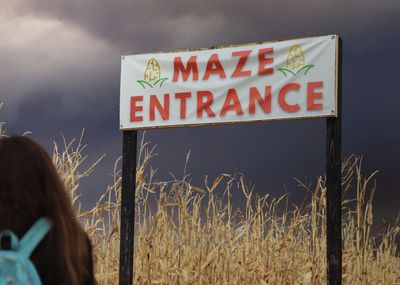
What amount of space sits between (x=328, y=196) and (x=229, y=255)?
1.23m

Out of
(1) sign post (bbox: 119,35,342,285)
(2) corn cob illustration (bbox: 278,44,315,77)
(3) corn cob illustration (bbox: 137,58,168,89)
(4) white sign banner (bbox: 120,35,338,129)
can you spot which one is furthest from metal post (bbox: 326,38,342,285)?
(3) corn cob illustration (bbox: 137,58,168,89)

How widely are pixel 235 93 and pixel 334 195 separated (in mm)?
1411

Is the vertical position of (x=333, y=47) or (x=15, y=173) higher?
(x=333, y=47)

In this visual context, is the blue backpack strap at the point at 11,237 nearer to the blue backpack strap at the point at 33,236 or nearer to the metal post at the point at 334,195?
the blue backpack strap at the point at 33,236

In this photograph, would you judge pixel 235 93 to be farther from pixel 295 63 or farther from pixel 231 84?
pixel 295 63

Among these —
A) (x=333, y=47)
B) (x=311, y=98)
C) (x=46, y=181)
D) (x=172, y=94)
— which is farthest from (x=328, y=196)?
(x=46, y=181)

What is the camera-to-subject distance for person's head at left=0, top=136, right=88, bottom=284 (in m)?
2.39

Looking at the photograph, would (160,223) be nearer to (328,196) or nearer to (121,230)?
(121,230)

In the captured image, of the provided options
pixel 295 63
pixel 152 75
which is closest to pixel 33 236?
pixel 295 63

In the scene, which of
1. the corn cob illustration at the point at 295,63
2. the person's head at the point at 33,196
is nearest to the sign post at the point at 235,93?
the corn cob illustration at the point at 295,63

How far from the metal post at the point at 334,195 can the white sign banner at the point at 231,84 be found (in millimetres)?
136

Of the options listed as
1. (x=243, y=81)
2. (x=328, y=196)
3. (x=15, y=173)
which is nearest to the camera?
(x=15, y=173)

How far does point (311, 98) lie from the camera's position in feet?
23.4

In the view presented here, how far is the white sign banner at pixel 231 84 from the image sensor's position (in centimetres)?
717
